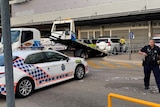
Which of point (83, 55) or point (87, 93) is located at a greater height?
point (83, 55)

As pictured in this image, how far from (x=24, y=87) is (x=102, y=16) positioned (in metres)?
22.7

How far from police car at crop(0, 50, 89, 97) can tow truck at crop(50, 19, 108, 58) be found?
8.13 m

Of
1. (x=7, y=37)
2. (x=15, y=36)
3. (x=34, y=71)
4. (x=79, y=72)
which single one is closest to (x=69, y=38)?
(x=15, y=36)

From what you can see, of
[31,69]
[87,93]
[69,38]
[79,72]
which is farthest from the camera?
[69,38]

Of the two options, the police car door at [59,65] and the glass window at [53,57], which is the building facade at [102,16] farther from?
the glass window at [53,57]

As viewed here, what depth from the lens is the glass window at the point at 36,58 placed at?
760cm

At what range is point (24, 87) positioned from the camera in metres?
7.09

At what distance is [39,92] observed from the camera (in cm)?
768

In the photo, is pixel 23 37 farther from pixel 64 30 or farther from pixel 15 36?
pixel 64 30

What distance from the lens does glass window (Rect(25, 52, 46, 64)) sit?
7.60 metres

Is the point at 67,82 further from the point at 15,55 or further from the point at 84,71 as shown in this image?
the point at 15,55

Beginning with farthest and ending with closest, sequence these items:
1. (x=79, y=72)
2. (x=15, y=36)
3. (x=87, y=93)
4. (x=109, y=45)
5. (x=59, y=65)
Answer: (x=109, y=45), (x=15, y=36), (x=79, y=72), (x=59, y=65), (x=87, y=93)

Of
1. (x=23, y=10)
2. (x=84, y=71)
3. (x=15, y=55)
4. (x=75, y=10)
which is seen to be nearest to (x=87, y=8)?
(x=75, y=10)

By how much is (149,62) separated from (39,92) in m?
3.56
